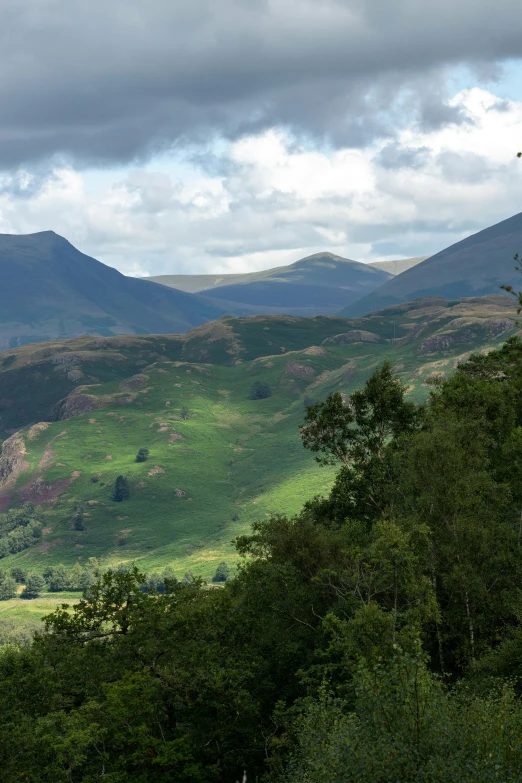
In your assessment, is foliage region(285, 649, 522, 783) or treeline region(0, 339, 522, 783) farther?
treeline region(0, 339, 522, 783)

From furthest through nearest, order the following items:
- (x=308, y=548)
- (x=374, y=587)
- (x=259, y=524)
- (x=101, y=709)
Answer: (x=259, y=524), (x=308, y=548), (x=374, y=587), (x=101, y=709)

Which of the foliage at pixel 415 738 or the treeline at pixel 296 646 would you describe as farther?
the treeline at pixel 296 646

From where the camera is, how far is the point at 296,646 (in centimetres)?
5653

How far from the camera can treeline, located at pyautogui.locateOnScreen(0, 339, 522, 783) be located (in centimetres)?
4412

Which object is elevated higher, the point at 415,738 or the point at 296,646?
the point at 415,738

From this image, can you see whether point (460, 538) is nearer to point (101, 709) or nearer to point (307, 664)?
point (307, 664)

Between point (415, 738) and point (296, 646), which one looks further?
point (296, 646)

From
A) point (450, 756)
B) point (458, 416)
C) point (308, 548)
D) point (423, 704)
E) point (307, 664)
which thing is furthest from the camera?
point (458, 416)

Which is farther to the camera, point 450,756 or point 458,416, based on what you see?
point 458,416

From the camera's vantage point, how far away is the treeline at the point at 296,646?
145 ft

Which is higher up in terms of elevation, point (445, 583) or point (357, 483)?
point (357, 483)

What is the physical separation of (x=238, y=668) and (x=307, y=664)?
6.01 metres

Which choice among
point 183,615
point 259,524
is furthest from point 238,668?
point 259,524

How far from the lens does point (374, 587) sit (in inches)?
2077
